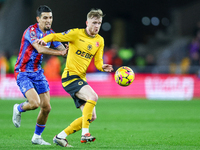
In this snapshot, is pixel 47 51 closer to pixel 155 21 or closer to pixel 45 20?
pixel 45 20

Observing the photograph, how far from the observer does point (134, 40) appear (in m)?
29.2

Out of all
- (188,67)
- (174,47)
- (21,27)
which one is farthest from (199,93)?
(21,27)

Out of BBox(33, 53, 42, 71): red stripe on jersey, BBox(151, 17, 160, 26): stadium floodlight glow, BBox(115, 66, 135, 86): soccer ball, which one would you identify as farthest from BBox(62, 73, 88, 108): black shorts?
BBox(151, 17, 160, 26): stadium floodlight glow

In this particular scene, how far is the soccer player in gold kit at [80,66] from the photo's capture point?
6.52 metres

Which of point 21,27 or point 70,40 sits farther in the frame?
point 21,27

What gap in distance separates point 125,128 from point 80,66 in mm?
3160

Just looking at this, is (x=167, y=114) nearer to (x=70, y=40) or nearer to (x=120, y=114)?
(x=120, y=114)

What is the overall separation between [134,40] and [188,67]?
426 inches

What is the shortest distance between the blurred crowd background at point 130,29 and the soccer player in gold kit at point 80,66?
12.8 metres

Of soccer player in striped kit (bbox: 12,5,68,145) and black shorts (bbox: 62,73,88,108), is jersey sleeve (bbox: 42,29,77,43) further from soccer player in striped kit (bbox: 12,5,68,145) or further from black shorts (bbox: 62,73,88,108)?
black shorts (bbox: 62,73,88,108)

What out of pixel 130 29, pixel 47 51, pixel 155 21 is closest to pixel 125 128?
pixel 47 51

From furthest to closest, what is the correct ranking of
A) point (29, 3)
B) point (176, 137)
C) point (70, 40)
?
point (29, 3) < point (176, 137) < point (70, 40)

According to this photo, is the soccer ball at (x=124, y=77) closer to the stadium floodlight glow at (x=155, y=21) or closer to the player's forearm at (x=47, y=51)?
the player's forearm at (x=47, y=51)

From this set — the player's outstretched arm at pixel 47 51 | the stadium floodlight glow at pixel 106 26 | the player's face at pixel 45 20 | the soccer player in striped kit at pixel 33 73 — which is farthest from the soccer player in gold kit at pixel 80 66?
the stadium floodlight glow at pixel 106 26
